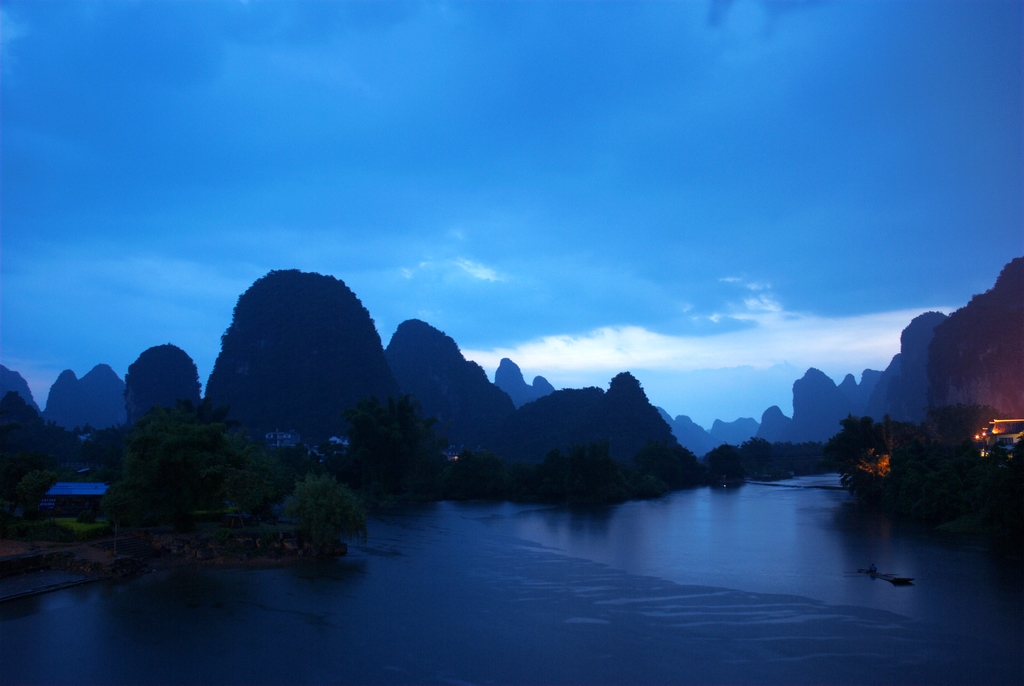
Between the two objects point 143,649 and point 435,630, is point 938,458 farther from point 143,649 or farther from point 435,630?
point 143,649

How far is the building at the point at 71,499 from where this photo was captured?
19.4m

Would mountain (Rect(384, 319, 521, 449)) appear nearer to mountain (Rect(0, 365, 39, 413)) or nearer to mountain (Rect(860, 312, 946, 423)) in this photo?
mountain (Rect(0, 365, 39, 413))

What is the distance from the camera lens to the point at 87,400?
274ft

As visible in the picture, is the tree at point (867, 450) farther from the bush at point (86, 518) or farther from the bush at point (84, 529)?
the bush at point (86, 518)

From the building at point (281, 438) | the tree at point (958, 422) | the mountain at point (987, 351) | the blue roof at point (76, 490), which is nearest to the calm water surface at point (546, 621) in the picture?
the blue roof at point (76, 490)

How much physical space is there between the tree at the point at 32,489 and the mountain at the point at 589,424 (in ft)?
168

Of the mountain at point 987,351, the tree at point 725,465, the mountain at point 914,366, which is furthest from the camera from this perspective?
the mountain at point 914,366

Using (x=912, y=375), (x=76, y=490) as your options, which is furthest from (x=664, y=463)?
(x=912, y=375)

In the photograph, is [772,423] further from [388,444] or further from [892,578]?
[892,578]

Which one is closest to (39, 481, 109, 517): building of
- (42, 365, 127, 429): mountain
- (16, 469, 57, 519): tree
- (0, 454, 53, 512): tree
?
(0, 454, 53, 512): tree

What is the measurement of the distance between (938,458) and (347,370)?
51613 mm

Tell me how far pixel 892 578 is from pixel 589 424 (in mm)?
53949

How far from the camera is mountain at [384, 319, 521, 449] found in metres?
80.9

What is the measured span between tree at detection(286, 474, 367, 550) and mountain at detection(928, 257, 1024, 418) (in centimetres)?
5635
